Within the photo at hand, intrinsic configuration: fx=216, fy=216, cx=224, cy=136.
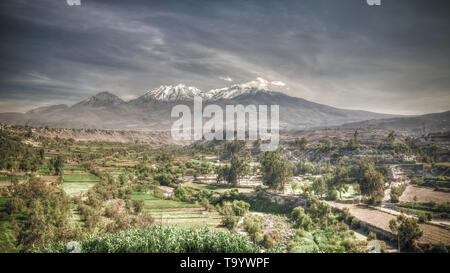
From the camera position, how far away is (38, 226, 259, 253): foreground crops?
5.29m

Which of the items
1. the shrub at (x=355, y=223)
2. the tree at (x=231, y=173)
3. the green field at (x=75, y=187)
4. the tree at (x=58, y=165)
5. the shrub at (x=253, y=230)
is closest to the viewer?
the shrub at (x=253, y=230)

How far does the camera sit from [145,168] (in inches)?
800

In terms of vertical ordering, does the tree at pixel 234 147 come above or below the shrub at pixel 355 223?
above

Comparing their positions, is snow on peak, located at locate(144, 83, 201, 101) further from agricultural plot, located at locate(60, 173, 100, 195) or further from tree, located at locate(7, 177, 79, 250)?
tree, located at locate(7, 177, 79, 250)

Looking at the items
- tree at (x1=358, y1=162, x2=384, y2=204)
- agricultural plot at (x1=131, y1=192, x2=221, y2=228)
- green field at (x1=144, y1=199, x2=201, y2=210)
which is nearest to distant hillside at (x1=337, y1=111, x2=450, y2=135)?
tree at (x1=358, y1=162, x2=384, y2=204)

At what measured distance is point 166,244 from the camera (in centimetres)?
550

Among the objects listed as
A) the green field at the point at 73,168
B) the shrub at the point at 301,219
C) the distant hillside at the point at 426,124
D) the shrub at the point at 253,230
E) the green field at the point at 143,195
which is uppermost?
the distant hillside at the point at 426,124

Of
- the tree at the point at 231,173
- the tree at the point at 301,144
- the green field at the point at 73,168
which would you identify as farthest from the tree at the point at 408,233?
the tree at the point at 301,144

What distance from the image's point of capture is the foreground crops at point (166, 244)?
5294 mm

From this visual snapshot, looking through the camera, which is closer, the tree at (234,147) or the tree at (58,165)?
Result: the tree at (58,165)

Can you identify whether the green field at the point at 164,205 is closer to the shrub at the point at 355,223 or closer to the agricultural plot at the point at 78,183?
the agricultural plot at the point at 78,183
